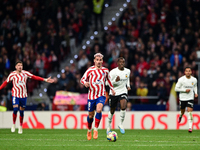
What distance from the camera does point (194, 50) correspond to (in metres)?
19.6

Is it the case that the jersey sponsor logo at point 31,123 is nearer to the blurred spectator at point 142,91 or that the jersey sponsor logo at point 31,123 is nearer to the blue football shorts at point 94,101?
the blurred spectator at point 142,91

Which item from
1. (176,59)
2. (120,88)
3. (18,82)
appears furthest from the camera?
(176,59)

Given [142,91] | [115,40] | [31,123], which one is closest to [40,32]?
[115,40]

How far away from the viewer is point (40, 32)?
2177 centimetres

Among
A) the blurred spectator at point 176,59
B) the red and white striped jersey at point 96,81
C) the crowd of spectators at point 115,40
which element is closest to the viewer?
the red and white striped jersey at point 96,81

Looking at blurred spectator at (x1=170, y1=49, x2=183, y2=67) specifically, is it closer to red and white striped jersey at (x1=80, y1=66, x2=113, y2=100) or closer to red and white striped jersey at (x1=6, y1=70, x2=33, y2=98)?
red and white striped jersey at (x1=6, y1=70, x2=33, y2=98)

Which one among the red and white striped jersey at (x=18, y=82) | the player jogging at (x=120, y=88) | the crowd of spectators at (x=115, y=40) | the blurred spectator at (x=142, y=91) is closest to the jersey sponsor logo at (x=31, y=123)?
the crowd of spectators at (x=115, y=40)

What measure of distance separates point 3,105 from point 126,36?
693 cm

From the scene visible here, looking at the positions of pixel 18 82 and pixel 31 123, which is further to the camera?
pixel 31 123

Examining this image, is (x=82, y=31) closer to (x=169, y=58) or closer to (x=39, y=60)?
(x=39, y=60)

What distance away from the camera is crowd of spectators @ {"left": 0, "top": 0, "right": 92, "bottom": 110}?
20266 mm

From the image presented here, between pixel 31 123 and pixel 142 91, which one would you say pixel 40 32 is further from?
pixel 142 91

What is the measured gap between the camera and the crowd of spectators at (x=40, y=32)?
66.5ft

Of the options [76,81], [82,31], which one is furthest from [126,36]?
[76,81]
